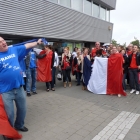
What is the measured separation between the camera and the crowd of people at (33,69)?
10.1 ft

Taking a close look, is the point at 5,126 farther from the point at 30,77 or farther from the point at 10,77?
the point at 30,77

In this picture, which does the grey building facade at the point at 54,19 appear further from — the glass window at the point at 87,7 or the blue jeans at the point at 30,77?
the blue jeans at the point at 30,77

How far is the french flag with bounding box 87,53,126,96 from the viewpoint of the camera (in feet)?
20.4

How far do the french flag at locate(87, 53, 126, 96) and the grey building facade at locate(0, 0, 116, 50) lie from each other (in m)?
4.68

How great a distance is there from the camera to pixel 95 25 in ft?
52.3

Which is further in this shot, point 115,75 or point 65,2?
point 65,2

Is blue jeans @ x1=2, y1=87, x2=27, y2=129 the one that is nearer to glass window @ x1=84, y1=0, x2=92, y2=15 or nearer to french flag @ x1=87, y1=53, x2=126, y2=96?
Result: french flag @ x1=87, y1=53, x2=126, y2=96

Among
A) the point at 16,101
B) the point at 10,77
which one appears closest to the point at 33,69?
the point at 16,101

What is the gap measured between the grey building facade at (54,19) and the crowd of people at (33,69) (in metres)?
2.80

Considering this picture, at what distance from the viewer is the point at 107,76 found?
254 inches

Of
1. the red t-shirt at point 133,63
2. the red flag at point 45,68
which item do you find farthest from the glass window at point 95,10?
the red flag at point 45,68

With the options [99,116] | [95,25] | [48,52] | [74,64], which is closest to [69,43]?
[95,25]

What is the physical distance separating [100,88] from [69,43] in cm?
830

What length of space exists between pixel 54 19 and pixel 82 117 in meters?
8.13
